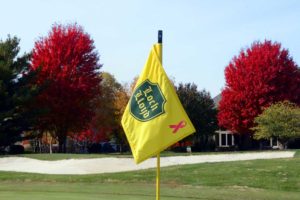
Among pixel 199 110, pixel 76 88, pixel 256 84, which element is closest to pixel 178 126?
pixel 76 88

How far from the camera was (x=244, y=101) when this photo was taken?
143ft

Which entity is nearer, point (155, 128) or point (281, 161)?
point (155, 128)

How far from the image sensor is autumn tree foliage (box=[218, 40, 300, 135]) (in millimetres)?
42500

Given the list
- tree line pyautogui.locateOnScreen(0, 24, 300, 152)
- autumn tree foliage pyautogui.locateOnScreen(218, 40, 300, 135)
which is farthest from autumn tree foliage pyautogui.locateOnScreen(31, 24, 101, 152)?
autumn tree foliage pyautogui.locateOnScreen(218, 40, 300, 135)

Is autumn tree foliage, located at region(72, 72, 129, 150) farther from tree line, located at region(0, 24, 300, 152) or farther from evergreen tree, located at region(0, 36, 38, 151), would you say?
evergreen tree, located at region(0, 36, 38, 151)

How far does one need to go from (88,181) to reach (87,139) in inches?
1531

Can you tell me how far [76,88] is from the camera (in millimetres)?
36156

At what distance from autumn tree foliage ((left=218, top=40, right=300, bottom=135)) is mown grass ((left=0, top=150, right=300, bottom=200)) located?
20.9 m

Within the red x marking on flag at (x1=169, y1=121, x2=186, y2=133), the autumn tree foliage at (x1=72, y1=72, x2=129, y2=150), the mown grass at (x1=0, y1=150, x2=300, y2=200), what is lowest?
the mown grass at (x1=0, y1=150, x2=300, y2=200)

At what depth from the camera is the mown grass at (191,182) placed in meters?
15.9

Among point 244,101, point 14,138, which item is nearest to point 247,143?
point 244,101

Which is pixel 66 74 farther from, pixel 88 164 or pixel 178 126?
pixel 178 126

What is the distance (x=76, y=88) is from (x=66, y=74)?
1136 mm

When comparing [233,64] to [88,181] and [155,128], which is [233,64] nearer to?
[88,181]
